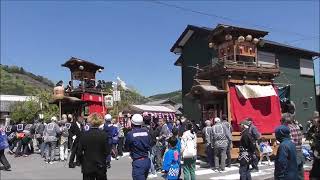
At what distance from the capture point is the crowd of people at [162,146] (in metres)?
8.21

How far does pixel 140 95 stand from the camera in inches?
2514

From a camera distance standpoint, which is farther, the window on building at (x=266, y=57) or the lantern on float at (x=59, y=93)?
the window on building at (x=266, y=57)


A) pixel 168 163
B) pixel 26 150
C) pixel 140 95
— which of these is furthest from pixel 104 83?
pixel 140 95

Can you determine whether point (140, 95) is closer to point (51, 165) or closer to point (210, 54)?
point (210, 54)

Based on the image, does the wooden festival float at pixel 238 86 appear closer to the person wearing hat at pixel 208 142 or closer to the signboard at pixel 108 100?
the person wearing hat at pixel 208 142

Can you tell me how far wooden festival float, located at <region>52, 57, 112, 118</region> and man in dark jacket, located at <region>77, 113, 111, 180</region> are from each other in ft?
58.9

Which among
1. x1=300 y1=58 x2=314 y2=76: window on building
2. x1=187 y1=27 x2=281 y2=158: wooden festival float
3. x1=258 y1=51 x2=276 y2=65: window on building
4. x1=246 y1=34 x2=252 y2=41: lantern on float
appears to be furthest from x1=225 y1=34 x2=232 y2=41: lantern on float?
x1=300 y1=58 x2=314 y2=76: window on building

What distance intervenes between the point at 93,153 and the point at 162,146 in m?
8.02

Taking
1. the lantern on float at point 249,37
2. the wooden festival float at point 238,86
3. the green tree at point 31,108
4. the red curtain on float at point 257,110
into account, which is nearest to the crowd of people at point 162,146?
the red curtain on float at point 257,110

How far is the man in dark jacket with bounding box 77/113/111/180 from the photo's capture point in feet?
26.9

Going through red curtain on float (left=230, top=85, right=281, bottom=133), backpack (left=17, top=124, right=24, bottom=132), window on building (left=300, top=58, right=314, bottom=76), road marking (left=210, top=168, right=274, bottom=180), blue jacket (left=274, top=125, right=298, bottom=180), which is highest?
window on building (left=300, top=58, right=314, bottom=76)

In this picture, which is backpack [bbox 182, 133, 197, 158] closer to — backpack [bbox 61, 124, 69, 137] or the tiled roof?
backpack [bbox 61, 124, 69, 137]

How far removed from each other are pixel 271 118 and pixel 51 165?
972 centimetres

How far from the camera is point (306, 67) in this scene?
36.9 m
